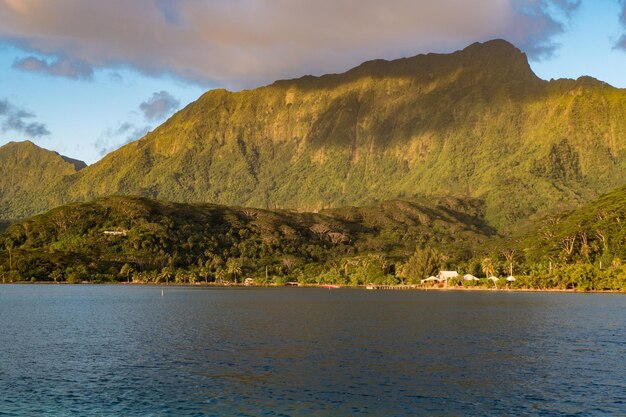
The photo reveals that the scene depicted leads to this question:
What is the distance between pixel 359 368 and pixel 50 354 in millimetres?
45210

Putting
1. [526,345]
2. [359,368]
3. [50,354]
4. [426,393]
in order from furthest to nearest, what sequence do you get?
1. [526,345]
2. [50,354]
3. [359,368]
4. [426,393]

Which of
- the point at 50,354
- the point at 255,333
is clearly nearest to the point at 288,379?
the point at 50,354

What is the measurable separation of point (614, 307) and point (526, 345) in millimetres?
98109

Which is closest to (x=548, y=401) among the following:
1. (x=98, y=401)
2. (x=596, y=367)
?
(x=596, y=367)

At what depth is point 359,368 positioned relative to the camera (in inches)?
3248

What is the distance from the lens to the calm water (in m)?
61.7

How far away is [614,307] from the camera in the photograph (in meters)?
189

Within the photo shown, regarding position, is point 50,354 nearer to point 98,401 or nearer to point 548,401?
point 98,401

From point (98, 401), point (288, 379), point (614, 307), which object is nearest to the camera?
point (98, 401)

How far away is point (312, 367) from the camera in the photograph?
8269 centimetres

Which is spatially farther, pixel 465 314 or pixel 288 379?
pixel 465 314

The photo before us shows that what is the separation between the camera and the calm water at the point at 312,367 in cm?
6169

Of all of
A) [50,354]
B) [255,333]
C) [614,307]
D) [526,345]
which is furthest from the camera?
[614,307]

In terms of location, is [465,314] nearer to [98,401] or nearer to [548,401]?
[548,401]
